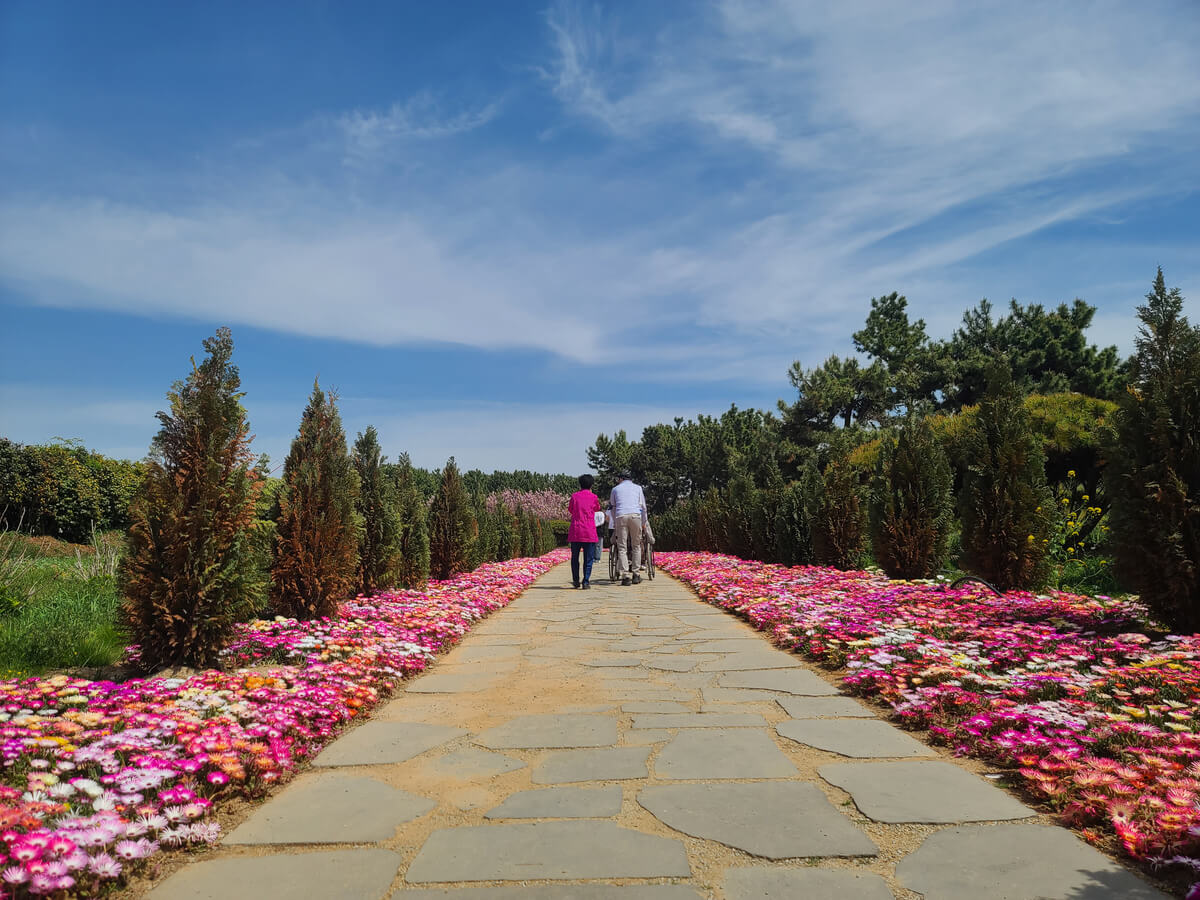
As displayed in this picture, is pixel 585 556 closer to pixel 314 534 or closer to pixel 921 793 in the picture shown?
pixel 314 534

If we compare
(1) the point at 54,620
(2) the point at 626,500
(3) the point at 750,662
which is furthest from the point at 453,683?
(2) the point at 626,500

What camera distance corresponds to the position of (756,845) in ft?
7.13

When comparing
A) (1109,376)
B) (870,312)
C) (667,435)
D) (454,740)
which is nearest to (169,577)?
(454,740)

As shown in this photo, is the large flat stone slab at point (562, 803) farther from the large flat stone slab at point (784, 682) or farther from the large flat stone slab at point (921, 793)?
the large flat stone slab at point (784, 682)

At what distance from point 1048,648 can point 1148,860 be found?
280 cm

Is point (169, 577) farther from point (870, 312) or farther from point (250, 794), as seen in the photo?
point (870, 312)

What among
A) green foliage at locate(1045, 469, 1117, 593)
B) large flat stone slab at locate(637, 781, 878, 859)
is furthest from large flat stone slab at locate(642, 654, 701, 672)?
green foliage at locate(1045, 469, 1117, 593)

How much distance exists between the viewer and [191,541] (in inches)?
174

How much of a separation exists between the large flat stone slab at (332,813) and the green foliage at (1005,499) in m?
6.62

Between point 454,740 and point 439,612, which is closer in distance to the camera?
point 454,740

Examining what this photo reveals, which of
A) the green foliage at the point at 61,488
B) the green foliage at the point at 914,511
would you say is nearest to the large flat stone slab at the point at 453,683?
the green foliage at the point at 914,511

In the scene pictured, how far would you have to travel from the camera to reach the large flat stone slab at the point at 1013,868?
1849 mm

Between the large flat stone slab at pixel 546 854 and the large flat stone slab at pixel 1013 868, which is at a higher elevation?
the large flat stone slab at pixel 1013 868

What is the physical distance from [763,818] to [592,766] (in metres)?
0.81
